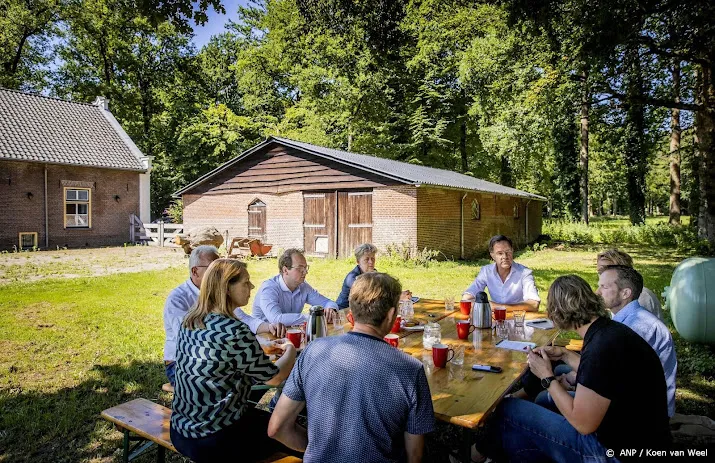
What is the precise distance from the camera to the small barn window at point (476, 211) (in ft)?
64.6

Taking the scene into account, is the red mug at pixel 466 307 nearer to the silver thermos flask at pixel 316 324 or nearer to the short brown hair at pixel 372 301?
the silver thermos flask at pixel 316 324

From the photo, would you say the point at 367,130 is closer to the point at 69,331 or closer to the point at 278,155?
the point at 278,155

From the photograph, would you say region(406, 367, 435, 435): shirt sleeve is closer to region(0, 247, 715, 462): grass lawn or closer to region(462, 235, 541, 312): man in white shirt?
region(0, 247, 715, 462): grass lawn

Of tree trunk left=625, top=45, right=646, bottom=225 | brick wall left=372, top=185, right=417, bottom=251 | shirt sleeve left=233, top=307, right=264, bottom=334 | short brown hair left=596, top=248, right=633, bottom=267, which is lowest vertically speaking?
shirt sleeve left=233, top=307, right=264, bottom=334

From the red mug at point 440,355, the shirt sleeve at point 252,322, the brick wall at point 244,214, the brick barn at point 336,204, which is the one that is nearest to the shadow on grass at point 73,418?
the shirt sleeve at point 252,322

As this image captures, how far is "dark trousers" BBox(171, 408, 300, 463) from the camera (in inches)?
98.2

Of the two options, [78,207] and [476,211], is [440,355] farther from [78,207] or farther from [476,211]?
[78,207]

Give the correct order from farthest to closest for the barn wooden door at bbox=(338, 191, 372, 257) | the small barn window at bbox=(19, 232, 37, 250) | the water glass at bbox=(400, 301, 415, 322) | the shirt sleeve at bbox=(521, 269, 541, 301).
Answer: the small barn window at bbox=(19, 232, 37, 250) → the barn wooden door at bbox=(338, 191, 372, 257) → the shirt sleeve at bbox=(521, 269, 541, 301) → the water glass at bbox=(400, 301, 415, 322)

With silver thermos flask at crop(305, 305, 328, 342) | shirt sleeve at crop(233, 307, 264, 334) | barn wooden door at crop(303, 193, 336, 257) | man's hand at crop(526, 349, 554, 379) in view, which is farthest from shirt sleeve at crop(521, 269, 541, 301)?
barn wooden door at crop(303, 193, 336, 257)

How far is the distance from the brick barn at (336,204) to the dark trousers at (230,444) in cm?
1308

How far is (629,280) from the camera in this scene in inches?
124

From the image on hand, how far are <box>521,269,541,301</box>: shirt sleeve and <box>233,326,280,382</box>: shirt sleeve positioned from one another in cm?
353

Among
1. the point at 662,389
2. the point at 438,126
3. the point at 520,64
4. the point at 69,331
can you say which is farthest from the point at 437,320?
the point at 438,126

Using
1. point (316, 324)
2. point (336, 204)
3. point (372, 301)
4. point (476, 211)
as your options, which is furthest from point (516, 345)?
point (476, 211)
